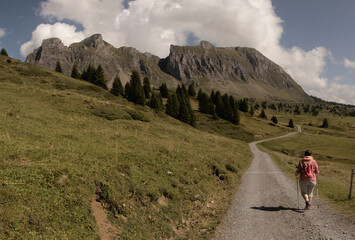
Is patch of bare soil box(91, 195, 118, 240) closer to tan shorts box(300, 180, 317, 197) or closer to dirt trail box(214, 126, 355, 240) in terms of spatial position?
dirt trail box(214, 126, 355, 240)

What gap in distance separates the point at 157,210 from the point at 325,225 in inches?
273

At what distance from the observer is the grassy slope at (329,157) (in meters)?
13.2

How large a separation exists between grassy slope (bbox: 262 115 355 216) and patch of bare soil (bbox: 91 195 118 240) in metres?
10.7

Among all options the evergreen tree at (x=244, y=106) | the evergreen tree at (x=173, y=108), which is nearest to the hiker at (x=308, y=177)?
the evergreen tree at (x=173, y=108)

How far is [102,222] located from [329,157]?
2555 inches

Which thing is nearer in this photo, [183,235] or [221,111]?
[183,235]

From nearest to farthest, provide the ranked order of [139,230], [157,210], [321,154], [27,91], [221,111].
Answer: [139,230]
[157,210]
[27,91]
[321,154]
[221,111]

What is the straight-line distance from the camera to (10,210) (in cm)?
509

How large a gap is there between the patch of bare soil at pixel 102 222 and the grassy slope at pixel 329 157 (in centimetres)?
1071

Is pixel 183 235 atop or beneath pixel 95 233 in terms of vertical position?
beneath

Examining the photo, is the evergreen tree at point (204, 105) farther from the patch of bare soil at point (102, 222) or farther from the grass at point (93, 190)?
the patch of bare soil at point (102, 222)

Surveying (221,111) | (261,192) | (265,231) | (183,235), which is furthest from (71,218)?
(221,111)

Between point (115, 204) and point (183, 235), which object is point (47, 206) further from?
point (183, 235)

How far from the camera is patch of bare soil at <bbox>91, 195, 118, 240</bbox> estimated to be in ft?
20.8
